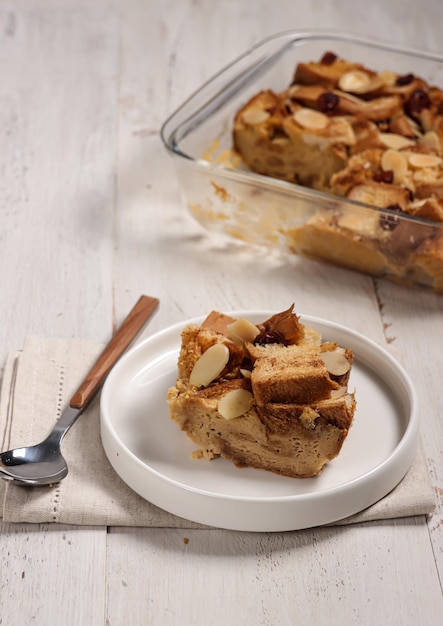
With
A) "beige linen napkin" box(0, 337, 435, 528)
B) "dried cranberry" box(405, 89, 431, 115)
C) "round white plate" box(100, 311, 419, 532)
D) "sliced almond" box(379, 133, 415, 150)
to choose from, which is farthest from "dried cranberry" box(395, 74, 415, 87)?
"beige linen napkin" box(0, 337, 435, 528)

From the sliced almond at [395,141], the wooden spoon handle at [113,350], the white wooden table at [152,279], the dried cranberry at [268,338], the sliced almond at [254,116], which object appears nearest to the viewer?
the white wooden table at [152,279]

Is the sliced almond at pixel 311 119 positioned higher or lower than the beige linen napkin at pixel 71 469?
higher

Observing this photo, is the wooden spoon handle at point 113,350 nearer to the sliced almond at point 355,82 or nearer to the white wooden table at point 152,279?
the white wooden table at point 152,279

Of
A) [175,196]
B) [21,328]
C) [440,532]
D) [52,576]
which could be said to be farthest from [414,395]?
[175,196]

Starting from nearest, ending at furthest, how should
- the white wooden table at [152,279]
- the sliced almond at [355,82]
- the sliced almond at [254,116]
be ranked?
the white wooden table at [152,279]
the sliced almond at [254,116]
the sliced almond at [355,82]

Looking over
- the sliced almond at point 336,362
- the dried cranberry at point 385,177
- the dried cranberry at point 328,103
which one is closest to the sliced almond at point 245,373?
the sliced almond at point 336,362

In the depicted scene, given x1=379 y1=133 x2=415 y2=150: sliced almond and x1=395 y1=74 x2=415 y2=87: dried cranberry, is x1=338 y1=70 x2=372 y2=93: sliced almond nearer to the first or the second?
x1=395 y1=74 x2=415 y2=87: dried cranberry

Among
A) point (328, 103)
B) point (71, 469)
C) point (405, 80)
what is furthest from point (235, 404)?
point (405, 80)
